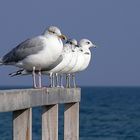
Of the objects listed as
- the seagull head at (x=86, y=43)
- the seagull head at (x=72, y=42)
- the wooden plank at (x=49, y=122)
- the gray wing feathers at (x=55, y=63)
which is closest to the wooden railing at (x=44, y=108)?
the wooden plank at (x=49, y=122)

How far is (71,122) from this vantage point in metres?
14.6

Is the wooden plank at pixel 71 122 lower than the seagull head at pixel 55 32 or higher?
lower

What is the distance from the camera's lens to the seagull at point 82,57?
54.4ft

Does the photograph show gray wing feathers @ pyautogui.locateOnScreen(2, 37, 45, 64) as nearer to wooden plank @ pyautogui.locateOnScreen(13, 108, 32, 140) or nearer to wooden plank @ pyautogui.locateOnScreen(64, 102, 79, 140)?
wooden plank @ pyautogui.locateOnScreen(64, 102, 79, 140)

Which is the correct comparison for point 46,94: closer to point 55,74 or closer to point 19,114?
point 19,114

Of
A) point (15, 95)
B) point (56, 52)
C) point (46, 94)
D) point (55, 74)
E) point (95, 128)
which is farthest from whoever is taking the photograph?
point (95, 128)

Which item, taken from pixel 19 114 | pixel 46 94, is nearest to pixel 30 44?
pixel 46 94

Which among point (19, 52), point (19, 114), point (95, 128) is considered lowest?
point (95, 128)

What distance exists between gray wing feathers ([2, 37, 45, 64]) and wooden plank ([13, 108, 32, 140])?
2193mm

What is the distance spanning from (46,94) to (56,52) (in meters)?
1.18

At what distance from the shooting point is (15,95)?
37.9ft

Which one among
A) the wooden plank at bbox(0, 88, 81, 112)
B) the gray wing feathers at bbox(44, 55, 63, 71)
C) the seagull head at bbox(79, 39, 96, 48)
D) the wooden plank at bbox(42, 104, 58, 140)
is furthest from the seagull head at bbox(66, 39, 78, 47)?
the wooden plank at bbox(42, 104, 58, 140)

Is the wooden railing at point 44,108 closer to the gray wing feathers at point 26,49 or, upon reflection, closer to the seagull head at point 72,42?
the gray wing feathers at point 26,49

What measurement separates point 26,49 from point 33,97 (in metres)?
2.05
